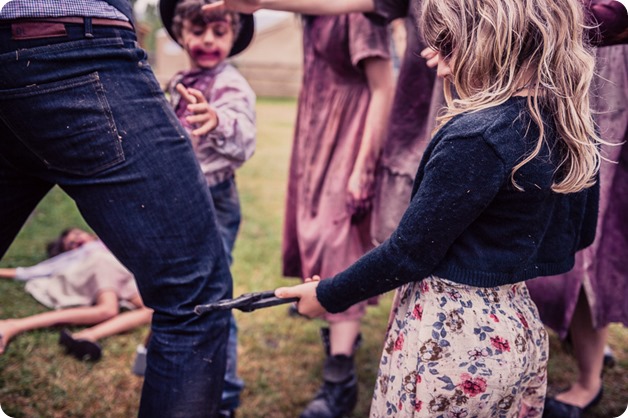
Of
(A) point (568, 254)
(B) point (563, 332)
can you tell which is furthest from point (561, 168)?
(B) point (563, 332)

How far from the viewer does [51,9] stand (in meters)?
1.21

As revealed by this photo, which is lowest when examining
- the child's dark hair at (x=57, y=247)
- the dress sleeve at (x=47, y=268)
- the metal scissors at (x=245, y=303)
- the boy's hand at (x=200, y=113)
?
the child's dark hair at (x=57, y=247)

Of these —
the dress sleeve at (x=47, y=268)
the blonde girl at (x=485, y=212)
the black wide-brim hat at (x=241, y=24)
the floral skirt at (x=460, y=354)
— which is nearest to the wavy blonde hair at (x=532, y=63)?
the blonde girl at (x=485, y=212)

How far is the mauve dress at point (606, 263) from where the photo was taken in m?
1.89

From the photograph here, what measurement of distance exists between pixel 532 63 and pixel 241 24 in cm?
127

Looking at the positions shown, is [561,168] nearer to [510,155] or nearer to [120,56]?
[510,155]

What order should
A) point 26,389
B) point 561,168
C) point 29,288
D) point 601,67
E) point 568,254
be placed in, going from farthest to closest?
point 29,288, point 26,389, point 601,67, point 568,254, point 561,168

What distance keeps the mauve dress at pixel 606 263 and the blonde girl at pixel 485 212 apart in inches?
24.8

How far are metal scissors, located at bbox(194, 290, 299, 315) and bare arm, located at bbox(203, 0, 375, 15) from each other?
1.00 metres

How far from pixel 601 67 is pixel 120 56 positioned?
4.89 ft

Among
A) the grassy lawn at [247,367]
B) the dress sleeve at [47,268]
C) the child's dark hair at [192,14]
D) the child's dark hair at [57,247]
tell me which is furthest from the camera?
the child's dark hair at [57,247]

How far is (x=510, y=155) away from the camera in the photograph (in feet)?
3.84

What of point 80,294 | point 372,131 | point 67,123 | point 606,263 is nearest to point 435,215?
point 67,123

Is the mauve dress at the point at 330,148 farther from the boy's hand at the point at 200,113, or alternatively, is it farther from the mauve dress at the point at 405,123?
the boy's hand at the point at 200,113
